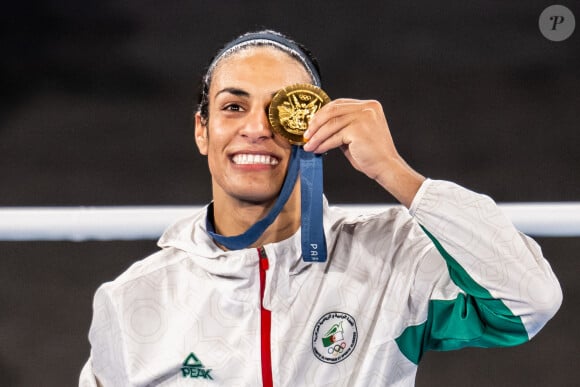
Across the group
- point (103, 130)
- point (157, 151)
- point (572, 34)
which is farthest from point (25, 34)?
point (572, 34)

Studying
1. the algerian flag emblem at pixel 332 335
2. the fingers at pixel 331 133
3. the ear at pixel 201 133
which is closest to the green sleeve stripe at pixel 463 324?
the algerian flag emblem at pixel 332 335

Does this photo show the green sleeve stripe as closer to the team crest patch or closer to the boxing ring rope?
the team crest patch

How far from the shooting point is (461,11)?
12.2 ft

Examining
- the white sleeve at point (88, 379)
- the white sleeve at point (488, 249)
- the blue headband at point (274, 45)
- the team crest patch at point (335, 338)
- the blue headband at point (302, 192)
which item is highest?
the blue headband at point (274, 45)

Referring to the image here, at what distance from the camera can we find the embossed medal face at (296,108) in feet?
4.85

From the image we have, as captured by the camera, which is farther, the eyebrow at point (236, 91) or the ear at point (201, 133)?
the ear at point (201, 133)

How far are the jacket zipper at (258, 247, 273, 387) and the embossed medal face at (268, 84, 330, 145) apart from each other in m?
0.24

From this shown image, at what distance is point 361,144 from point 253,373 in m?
0.47

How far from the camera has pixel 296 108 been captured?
1.48m

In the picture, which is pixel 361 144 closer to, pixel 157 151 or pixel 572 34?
pixel 157 151

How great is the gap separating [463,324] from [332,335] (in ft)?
0.80

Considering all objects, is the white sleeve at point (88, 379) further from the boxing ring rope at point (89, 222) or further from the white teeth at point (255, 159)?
the white teeth at point (255, 159)

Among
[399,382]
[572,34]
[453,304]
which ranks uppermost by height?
[572,34]

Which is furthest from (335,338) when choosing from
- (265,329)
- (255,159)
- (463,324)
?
(255,159)
